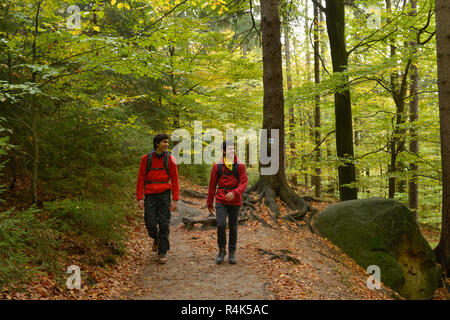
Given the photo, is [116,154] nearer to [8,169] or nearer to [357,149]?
[8,169]

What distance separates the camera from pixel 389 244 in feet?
→ 23.7

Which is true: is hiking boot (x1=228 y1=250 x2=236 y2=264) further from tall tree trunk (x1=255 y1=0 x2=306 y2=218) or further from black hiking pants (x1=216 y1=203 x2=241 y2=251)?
tall tree trunk (x1=255 y1=0 x2=306 y2=218)

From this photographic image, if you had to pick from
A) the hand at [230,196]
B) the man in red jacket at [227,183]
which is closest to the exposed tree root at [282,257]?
the man in red jacket at [227,183]

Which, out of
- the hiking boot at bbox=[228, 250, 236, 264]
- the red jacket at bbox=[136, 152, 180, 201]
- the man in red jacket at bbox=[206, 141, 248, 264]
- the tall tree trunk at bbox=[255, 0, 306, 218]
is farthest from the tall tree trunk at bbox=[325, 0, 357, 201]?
the red jacket at bbox=[136, 152, 180, 201]

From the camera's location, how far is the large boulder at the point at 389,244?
6926 mm

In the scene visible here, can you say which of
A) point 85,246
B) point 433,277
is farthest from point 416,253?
point 85,246

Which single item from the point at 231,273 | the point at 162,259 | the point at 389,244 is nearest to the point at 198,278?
the point at 231,273

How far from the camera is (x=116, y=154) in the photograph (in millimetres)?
6914

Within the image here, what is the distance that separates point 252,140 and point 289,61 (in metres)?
5.92

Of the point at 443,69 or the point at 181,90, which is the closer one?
the point at 443,69

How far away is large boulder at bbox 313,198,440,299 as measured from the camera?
6.93 metres

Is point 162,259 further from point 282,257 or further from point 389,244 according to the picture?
point 389,244

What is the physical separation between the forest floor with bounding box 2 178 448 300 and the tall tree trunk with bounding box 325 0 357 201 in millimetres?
3271

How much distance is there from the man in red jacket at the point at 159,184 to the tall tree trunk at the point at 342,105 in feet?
22.2
